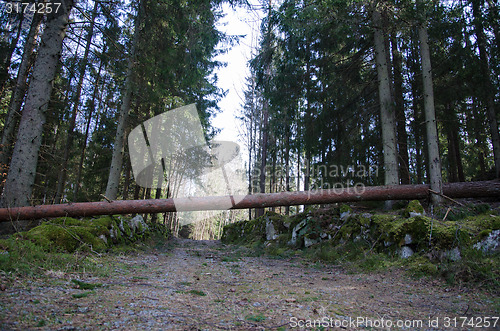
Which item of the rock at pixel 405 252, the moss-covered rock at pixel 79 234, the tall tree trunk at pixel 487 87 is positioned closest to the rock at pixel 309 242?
the rock at pixel 405 252

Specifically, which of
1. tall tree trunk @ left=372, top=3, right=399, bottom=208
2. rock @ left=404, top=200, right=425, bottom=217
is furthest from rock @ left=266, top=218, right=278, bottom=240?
rock @ left=404, top=200, right=425, bottom=217

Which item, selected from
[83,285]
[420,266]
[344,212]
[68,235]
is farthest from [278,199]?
[83,285]

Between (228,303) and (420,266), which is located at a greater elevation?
(420,266)

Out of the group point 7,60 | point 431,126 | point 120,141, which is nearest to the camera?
point 431,126

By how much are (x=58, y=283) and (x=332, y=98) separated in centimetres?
1082

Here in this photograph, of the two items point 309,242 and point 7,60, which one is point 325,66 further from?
point 7,60

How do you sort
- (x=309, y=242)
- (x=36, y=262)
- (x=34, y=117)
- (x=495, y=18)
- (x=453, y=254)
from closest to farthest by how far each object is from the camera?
(x=36, y=262) → (x=453, y=254) → (x=34, y=117) → (x=309, y=242) → (x=495, y=18)

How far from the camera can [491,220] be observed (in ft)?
16.0

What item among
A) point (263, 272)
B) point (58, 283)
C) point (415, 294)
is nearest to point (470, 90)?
point (415, 294)

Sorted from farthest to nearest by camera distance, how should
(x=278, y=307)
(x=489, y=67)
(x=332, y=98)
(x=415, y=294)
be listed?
(x=332, y=98) < (x=489, y=67) < (x=415, y=294) < (x=278, y=307)

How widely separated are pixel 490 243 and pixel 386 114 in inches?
202

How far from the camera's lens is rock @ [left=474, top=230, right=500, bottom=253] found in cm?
438

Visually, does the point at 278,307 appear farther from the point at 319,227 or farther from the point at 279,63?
the point at 279,63

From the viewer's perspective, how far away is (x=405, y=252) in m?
5.52
